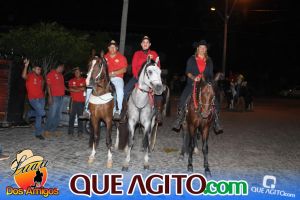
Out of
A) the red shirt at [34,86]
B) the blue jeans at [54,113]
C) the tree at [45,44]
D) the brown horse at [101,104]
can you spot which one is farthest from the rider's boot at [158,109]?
the tree at [45,44]

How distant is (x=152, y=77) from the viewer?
9219mm

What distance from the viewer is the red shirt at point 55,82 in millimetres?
13500

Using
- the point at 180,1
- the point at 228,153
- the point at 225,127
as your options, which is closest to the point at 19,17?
the point at 180,1

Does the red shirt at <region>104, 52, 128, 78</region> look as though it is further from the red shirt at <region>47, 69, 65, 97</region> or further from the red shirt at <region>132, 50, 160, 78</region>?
the red shirt at <region>47, 69, 65, 97</region>

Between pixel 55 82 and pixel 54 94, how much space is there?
394 millimetres

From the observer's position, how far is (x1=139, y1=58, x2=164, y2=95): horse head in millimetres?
9089

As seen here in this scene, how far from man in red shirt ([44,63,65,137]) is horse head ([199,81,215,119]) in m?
5.91

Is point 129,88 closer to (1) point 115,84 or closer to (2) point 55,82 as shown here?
(1) point 115,84

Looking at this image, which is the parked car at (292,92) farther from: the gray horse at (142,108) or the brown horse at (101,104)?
the brown horse at (101,104)

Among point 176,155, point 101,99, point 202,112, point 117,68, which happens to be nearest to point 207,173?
point 202,112

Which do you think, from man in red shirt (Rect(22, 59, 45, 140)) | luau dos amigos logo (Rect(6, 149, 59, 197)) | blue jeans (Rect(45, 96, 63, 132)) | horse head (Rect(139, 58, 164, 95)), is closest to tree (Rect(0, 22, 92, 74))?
blue jeans (Rect(45, 96, 63, 132))

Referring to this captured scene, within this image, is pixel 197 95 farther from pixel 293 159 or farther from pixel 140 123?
pixel 293 159

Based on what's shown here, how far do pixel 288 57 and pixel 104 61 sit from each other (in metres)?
51.0

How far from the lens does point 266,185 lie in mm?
8391
